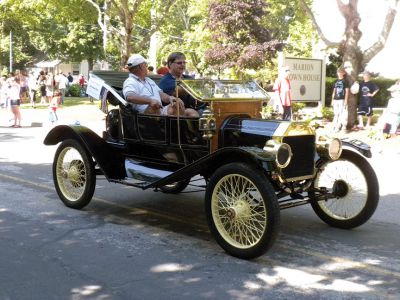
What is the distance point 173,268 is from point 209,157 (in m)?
1.07

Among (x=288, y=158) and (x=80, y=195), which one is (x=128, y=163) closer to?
(x=80, y=195)

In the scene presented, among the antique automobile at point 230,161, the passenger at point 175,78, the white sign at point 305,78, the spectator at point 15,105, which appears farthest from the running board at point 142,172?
the spectator at point 15,105

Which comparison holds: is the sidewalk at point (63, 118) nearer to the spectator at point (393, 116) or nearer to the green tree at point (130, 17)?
the green tree at point (130, 17)

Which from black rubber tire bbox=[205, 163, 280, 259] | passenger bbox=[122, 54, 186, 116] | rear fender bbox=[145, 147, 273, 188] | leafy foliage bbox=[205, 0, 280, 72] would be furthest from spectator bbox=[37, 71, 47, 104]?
black rubber tire bbox=[205, 163, 280, 259]

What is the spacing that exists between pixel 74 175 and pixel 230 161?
7.95 ft

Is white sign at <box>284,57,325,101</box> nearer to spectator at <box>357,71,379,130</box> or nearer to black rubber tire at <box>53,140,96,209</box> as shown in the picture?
spectator at <box>357,71,379,130</box>

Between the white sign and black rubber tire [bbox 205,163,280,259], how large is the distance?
1294 cm

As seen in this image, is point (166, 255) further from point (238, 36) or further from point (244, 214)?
point (238, 36)

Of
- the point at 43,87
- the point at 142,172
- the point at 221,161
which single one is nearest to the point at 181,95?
the point at 142,172

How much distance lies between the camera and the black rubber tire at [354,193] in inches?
225

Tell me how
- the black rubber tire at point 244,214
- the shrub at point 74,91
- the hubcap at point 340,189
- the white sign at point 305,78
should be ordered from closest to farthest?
the black rubber tire at point 244,214
the hubcap at point 340,189
the white sign at point 305,78
the shrub at point 74,91

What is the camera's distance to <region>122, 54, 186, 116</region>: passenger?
6048mm

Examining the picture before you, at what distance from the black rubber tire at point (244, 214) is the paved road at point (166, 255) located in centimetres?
15

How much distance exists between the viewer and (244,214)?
4.94m
